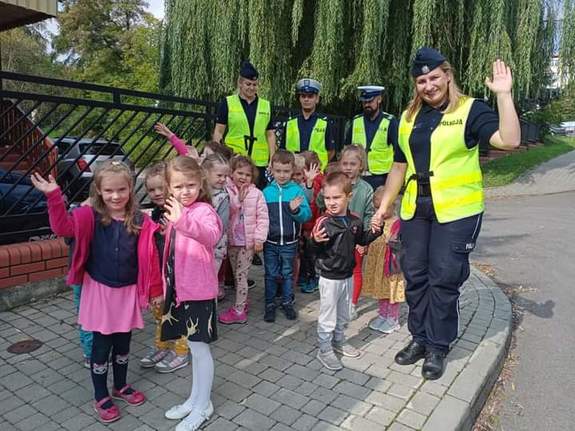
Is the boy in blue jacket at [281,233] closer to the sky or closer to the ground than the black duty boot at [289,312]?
closer to the sky

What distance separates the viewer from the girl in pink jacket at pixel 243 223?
149 inches

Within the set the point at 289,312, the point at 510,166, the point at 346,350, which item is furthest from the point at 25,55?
the point at 346,350

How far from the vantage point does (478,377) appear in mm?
3096

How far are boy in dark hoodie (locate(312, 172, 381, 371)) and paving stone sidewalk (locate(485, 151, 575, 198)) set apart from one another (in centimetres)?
1036

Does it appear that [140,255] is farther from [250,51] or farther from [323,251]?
[250,51]

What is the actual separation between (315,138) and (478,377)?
2.89 meters

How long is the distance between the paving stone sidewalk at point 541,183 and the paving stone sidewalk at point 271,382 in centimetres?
1000

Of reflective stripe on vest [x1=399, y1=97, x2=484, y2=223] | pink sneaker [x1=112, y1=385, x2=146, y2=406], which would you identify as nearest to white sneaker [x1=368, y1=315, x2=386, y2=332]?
reflective stripe on vest [x1=399, y1=97, x2=484, y2=223]

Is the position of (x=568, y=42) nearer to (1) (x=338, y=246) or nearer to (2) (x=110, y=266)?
(1) (x=338, y=246)

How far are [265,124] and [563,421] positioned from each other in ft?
11.4

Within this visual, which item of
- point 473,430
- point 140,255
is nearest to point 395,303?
point 473,430

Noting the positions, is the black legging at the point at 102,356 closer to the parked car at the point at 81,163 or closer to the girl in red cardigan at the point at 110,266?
the girl in red cardigan at the point at 110,266

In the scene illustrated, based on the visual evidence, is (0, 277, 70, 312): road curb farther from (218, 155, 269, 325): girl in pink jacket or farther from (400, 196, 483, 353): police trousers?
(400, 196, 483, 353): police trousers

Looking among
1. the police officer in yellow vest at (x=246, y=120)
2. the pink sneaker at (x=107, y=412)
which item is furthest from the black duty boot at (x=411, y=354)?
the police officer in yellow vest at (x=246, y=120)
